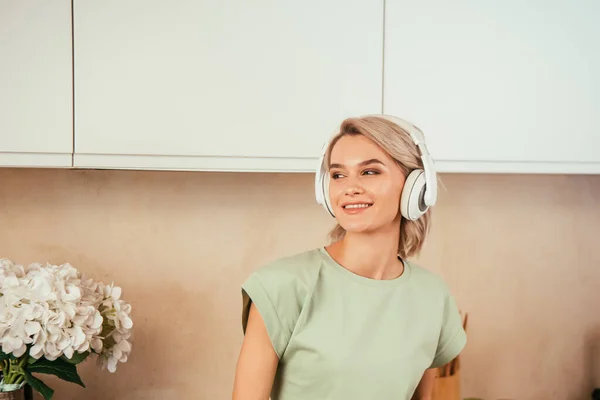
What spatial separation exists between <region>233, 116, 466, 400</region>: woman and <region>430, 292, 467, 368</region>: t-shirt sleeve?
102 millimetres

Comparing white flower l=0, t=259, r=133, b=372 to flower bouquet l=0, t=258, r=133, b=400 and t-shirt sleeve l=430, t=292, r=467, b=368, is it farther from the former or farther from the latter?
t-shirt sleeve l=430, t=292, r=467, b=368

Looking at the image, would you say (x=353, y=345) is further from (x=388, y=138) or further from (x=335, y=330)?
(x=388, y=138)

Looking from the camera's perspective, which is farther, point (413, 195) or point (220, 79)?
point (220, 79)

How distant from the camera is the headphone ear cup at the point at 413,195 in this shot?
1.00m

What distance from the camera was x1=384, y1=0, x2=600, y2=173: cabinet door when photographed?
133 centimetres

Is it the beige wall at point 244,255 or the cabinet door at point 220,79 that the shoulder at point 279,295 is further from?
the beige wall at point 244,255

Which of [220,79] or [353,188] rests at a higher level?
[220,79]

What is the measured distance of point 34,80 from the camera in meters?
1.21

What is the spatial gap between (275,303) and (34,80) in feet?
2.08

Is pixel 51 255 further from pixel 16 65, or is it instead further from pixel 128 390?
pixel 16 65

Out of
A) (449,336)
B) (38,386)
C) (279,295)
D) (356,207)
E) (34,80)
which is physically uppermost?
(34,80)

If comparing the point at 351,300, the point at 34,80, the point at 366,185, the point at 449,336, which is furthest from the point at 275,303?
the point at 34,80

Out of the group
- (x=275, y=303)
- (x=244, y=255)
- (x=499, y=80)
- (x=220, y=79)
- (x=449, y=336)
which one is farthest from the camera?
(x=244, y=255)

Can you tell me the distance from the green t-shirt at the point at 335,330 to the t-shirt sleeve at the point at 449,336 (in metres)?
0.11
